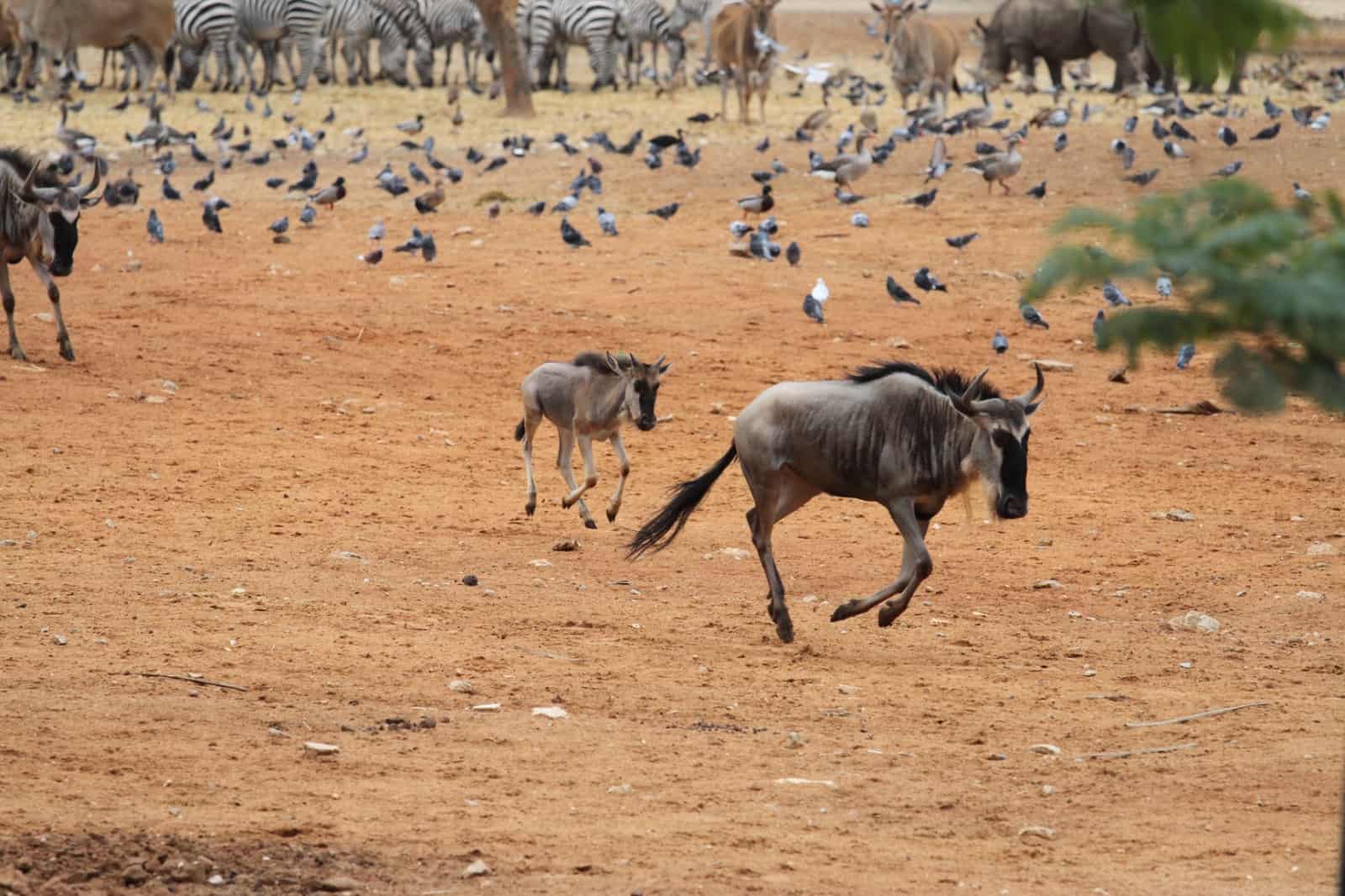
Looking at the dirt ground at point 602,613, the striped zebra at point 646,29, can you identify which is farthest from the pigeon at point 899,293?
the striped zebra at point 646,29

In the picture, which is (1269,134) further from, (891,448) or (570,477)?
(891,448)

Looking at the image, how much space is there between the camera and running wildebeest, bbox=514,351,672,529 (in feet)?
35.3

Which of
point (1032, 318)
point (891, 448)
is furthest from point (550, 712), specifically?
point (1032, 318)

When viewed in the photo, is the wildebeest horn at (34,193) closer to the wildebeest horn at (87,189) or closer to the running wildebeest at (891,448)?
the wildebeest horn at (87,189)

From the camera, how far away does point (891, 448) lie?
8.65 metres

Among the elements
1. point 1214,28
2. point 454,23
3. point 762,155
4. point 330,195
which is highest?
point 454,23

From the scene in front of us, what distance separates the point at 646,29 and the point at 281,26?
312 inches

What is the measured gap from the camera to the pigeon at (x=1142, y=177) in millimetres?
20922

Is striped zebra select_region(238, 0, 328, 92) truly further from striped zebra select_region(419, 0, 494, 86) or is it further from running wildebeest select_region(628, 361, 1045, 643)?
running wildebeest select_region(628, 361, 1045, 643)

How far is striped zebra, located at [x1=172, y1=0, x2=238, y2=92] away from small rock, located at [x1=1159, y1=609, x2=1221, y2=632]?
3037cm

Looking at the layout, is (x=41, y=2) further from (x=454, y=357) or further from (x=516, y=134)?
(x=454, y=357)

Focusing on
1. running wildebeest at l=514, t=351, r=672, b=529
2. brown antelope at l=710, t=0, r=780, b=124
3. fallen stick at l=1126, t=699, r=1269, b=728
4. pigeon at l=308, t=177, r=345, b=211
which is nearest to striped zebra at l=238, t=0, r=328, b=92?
brown antelope at l=710, t=0, r=780, b=124

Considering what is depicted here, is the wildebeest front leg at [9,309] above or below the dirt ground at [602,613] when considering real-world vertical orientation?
above

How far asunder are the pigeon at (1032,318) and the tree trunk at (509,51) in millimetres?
13010
